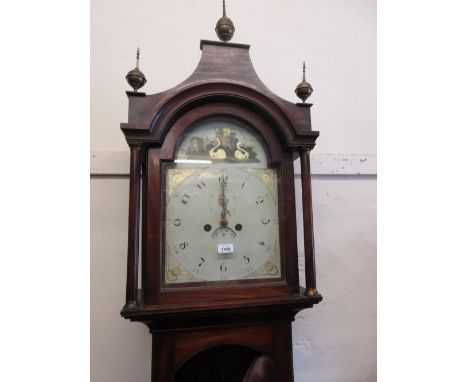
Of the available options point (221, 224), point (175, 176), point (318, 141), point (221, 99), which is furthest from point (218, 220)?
point (318, 141)

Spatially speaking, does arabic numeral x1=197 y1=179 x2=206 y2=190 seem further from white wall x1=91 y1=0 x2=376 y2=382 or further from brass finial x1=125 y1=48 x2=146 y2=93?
white wall x1=91 y1=0 x2=376 y2=382

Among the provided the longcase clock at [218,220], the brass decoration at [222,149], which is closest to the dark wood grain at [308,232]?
the longcase clock at [218,220]

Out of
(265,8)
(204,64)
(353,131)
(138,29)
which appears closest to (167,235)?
(204,64)

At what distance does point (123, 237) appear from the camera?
99 centimetres

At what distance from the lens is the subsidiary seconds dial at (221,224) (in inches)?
27.7

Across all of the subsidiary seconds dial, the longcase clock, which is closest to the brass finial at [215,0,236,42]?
the longcase clock

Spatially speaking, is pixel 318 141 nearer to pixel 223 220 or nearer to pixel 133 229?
pixel 223 220

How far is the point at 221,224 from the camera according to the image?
2.39 ft

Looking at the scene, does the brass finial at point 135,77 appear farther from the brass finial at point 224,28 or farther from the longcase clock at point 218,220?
the brass finial at point 224,28

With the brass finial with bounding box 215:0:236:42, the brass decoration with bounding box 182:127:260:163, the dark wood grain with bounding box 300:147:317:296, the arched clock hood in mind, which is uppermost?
the brass finial with bounding box 215:0:236:42

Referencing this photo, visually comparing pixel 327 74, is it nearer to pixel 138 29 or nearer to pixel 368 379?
pixel 138 29

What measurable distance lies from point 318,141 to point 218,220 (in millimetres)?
686

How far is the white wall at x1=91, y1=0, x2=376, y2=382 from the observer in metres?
0.97

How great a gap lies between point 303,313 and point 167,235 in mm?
737
